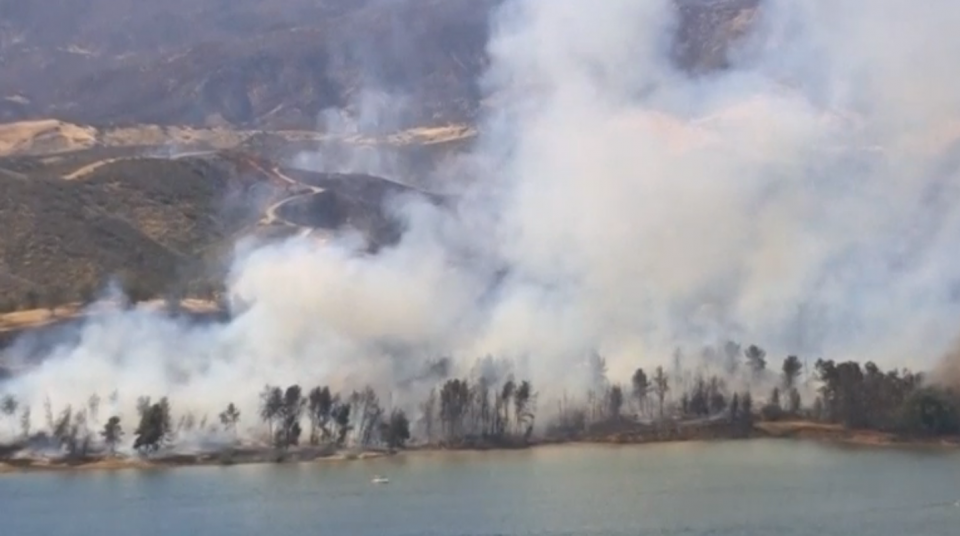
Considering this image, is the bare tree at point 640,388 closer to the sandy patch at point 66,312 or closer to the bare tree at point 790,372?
the bare tree at point 790,372

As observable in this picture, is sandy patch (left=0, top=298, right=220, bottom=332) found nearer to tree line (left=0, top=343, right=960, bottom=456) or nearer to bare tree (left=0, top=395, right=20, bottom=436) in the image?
bare tree (left=0, top=395, right=20, bottom=436)

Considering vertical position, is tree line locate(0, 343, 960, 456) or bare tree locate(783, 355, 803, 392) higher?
bare tree locate(783, 355, 803, 392)

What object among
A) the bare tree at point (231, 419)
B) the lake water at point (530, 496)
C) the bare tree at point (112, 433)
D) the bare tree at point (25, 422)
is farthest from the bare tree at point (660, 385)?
the bare tree at point (25, 422)

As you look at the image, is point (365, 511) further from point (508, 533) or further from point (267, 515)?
point (508, 533)

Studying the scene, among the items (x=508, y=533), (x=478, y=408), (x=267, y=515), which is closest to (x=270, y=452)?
(x=478, y=408)

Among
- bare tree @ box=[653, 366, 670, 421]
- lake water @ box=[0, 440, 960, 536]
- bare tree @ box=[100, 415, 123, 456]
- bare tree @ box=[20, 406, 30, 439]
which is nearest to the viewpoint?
lake water @ box=[0, 440, 960, 536]

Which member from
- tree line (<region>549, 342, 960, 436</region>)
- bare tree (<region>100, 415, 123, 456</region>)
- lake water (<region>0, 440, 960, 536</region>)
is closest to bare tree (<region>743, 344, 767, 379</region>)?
tree line (<region>549, 342, 960, 436</region>)

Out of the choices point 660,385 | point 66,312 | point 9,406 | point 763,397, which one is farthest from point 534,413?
point 66,312
